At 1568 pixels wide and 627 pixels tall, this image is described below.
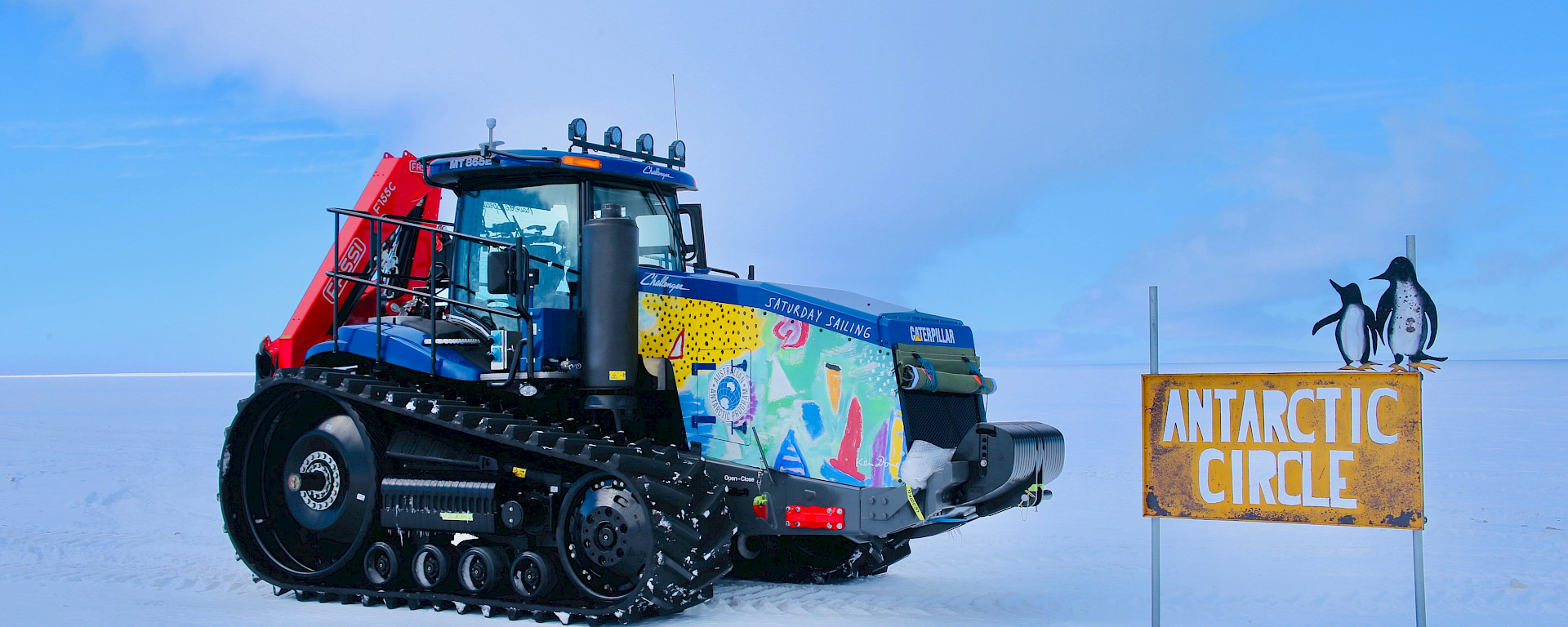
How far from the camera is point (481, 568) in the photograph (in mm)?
8695

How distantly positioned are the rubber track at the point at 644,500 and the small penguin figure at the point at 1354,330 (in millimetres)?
4137

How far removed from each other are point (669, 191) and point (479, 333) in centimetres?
197

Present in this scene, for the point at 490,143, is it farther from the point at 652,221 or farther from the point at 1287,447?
the point at 1287,447

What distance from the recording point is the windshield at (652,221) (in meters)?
9.45

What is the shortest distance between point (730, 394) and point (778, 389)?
41 centimetres

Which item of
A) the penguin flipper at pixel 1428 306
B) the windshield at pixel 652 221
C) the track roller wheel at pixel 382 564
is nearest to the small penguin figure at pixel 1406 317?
the penguin flipper at pixel 1428 306

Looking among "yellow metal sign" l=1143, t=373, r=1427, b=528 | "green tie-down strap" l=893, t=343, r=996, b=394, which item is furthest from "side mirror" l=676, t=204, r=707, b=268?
"yellow metal sign" l=1143, t=373, r=1427, b=528

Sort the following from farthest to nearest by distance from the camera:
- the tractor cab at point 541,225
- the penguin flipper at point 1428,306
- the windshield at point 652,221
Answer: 1. the windshield at point 652,221
2. the tractor cab at point 541,225
3. the penguin flipper at point 1428,306

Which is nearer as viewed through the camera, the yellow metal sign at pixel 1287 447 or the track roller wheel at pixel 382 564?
the yellow metal sign at pixel 1287 447

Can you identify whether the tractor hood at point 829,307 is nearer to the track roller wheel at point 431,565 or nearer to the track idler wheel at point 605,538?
the track idler wheel at point 605,538

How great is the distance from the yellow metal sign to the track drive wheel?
5911 millimetres

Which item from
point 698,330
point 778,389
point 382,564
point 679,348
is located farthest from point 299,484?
point 778,389

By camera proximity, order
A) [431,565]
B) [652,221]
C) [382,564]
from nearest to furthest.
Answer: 1. [431,565]
2. [382,564]
3. [652,221]

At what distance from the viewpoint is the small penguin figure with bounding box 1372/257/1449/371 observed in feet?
23.6
